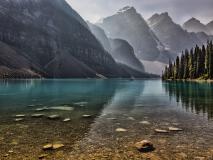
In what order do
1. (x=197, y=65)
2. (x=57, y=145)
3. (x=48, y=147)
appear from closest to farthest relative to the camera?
(x=48, y=147) < (x=57, y=145) < (x=197, y=65)

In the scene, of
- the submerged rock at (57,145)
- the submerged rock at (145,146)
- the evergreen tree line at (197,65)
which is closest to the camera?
the submerged rock at (145,146)

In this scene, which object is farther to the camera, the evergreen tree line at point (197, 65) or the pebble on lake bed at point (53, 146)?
the evergreen tree line at point (197, 65)

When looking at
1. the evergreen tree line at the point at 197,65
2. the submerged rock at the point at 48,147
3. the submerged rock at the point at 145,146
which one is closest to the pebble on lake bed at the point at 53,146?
the submerged rock at the point at 48,147

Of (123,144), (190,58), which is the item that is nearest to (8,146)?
(123,144)

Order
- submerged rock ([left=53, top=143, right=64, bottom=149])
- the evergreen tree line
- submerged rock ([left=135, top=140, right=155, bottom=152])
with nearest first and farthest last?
submerged rock ([left=135, top=140, right=155, bottom=152]) < submerged rock ([left=53, top=143, right=64, bottom=149]) < the evergreen tree line

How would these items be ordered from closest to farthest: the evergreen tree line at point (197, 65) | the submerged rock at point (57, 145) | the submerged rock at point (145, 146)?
the submerged rock at point (145, 146)
the submerged rock at point (57, 145)
the evergreen tree line at point (197, 65)

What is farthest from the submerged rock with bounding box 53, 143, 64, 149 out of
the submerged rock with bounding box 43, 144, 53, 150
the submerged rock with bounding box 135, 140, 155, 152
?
the submerged rock with bounding box 135, 140, 155, 152

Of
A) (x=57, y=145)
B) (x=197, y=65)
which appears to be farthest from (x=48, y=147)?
(x=197, y=65)

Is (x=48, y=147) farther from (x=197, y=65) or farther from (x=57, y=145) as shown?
(x=197, y=65)

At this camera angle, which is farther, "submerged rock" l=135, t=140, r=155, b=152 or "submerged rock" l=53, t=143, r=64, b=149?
"submerged rock" l=53, t=143, r=64, b=149

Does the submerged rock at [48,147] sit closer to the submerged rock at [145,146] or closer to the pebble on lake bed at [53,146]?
the pebble on lake bed at [53,146]

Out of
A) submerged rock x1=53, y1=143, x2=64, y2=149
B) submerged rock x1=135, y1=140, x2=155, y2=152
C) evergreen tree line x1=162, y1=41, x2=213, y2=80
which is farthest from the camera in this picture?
evergreen tree line x1=162, y1=41, x2=213, y2=80

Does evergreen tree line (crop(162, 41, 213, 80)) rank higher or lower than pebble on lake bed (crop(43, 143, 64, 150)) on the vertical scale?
higher

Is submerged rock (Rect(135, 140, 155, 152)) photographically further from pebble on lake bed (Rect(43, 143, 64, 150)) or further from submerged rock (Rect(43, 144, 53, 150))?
submerged rock (Rect(43, 144, 53, 150))
